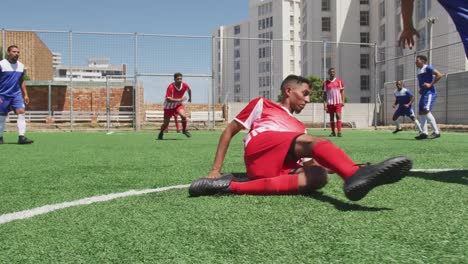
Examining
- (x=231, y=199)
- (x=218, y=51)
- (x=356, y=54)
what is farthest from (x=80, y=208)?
(x=356, y=54)

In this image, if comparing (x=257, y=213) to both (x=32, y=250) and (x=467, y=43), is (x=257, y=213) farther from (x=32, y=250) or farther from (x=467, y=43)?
(x=467, y=43)

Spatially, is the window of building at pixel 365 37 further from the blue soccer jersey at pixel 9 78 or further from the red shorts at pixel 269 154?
the red shorts at pixel 269 154

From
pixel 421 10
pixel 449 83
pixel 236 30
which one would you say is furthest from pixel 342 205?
pixel 236 30

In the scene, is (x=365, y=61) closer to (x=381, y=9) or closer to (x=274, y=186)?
(x=381, y=9)

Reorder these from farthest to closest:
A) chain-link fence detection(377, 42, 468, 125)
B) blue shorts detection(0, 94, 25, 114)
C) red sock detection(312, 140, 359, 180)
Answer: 1. chain-link fence detection(377, 42, 468, 125)
2. blue shorts detection(0, 94, 25, 114)
3. red sock detection(312, 140, 359, 180)

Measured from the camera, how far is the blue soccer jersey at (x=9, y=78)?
10305 millimetres

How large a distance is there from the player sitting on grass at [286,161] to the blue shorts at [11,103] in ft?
27.3

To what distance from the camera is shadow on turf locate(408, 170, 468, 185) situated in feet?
12.6

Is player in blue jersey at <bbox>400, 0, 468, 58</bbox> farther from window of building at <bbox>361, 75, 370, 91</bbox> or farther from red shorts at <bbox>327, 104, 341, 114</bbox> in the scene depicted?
window of building at <bbox>361, 75, 370, 91</bbox>

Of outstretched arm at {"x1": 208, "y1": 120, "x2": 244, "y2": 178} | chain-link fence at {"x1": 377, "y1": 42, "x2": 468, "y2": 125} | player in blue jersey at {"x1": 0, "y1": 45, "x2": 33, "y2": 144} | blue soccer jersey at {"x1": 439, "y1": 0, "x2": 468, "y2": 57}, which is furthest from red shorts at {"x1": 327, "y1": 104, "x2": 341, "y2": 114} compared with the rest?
outstretched arm at {"x1": 208, "y1": 120, "x2": 244, "y2": 178}

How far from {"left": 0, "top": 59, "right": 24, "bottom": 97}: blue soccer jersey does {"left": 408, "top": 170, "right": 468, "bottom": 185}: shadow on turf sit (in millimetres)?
8728

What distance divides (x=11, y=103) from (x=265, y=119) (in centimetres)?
859

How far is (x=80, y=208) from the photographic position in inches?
117

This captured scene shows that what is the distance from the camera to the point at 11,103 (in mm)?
10516
